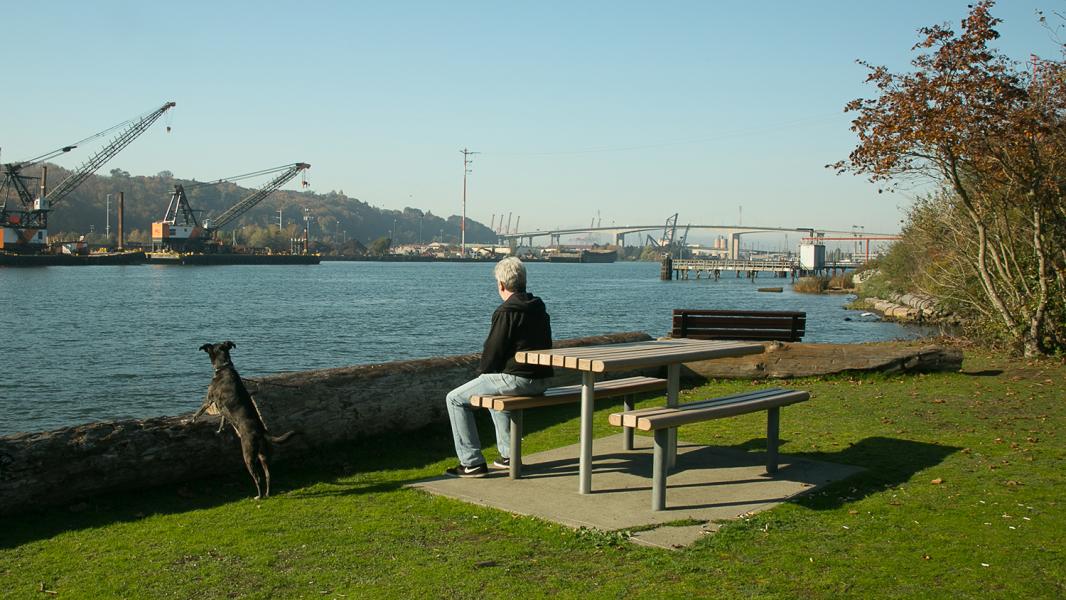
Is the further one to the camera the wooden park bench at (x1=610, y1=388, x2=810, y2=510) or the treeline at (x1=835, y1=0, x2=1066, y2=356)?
the treeline at (x1=835, y1=0, x2=1066, y2=356)

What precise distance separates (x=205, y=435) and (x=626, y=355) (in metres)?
2.89

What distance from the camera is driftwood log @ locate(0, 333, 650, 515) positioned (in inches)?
214

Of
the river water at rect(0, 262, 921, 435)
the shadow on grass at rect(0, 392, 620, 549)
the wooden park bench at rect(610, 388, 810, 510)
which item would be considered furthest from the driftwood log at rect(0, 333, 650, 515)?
the river water at rect(0, 262, 921, 435)

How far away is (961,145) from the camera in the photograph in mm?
11898

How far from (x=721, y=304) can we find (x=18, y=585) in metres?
50.0

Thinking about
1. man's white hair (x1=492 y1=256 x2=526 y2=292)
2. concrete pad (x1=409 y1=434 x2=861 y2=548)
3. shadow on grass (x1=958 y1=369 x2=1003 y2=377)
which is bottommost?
concrete pad (x1=409 y1=434 x2=861 y2=548)

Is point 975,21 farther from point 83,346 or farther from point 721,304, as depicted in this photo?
point 721,304

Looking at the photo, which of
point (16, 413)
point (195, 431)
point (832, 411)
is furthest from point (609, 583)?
point (16, 413)

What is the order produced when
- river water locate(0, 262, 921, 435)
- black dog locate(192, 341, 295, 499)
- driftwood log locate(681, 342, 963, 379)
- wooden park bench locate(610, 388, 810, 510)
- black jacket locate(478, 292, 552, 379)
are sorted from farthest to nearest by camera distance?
river water locate(0, 262, 921, 435) → driftwood log locate(681, 342, 963, 379) → black jacket locate(478, 292, 552, 379) → black dog locate(192, 341, 295, 499) → wooden park bench locate(610, 388, 810, 510)

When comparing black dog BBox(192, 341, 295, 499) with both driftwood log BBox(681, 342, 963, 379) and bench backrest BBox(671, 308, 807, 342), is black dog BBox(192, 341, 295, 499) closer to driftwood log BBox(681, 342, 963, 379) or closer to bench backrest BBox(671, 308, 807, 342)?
driftwood log BBox(681, 342, 963, 379)

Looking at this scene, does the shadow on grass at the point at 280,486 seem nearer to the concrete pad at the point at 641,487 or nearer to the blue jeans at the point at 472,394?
the blue jeans at the point at 472,394

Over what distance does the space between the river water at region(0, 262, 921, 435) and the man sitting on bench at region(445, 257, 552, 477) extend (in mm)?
8435

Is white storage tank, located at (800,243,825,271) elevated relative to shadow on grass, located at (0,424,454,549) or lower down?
elevated

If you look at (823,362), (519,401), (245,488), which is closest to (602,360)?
(519,401)
